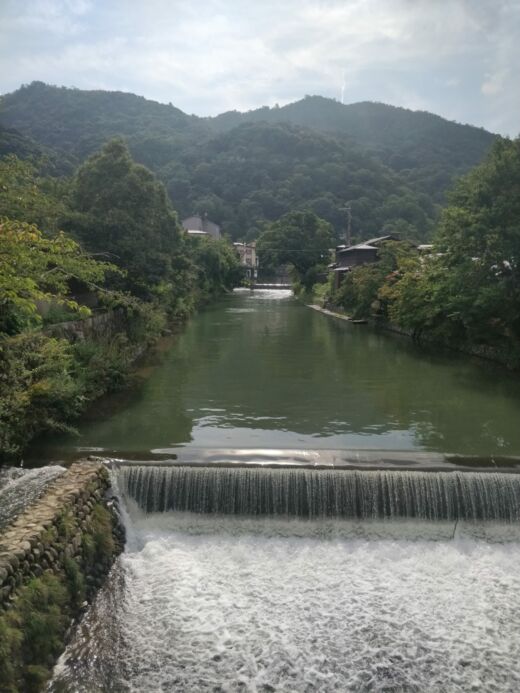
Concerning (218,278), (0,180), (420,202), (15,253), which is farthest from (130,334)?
(420,202)

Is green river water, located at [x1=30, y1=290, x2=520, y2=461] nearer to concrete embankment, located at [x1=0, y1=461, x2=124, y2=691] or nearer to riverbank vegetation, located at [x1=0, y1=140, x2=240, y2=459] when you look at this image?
riverbank vegetation, located at [x1=0, y1=140, x2=240, y2=459]

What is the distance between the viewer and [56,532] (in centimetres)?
796

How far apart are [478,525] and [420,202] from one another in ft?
327

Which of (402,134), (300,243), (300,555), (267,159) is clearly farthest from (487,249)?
(402,134)

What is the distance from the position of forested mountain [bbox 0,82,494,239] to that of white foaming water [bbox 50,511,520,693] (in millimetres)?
89127

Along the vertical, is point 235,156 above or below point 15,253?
above

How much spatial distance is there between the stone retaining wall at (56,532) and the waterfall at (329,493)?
2.85 feet

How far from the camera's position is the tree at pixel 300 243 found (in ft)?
275

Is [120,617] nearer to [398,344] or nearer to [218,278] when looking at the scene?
[398,344]

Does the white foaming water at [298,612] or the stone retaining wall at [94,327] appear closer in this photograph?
the white foaming water at [298,612]

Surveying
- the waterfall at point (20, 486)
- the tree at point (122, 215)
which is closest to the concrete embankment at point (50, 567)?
the waterfall at point (20, 486)

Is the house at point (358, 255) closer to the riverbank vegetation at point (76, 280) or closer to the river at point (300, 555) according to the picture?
the riverbank vegetation at point (76, 280)

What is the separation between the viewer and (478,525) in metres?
10.1

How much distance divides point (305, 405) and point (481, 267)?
9602 millimetres
